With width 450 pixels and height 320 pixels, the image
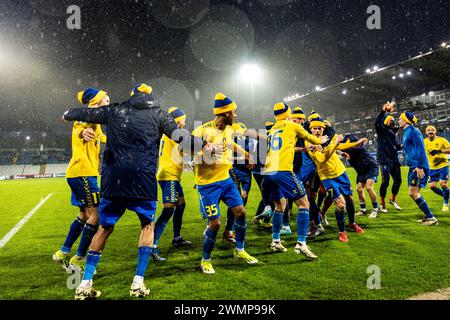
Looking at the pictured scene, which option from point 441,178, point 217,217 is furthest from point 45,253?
point 441,178

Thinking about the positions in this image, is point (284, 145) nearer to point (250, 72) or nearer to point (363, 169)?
point (363, 169)

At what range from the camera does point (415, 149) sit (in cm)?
684

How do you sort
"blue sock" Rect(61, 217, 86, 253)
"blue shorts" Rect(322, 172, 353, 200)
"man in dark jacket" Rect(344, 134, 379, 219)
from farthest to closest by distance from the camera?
"man in dark jacket" Rect(344, 134, 379, 219) → "blue shorts" Rect(322, 172, 353, 200) → "blue sock" Rect(61, 217, 86, 253)

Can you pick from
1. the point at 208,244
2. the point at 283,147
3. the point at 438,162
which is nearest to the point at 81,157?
the point at 208,244

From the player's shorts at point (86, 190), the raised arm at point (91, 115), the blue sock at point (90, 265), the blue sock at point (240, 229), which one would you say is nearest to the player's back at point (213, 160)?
the blue sock at point (240, 229)

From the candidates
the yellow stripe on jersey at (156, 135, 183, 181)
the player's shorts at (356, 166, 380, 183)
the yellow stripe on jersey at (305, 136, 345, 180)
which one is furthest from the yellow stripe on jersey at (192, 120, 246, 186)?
the player's shorts at (356, 166, 380, 183)

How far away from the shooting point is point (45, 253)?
5.23 meters

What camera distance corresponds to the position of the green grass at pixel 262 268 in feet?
11.1

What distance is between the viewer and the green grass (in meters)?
3.38

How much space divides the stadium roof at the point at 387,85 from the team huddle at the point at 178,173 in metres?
31.2

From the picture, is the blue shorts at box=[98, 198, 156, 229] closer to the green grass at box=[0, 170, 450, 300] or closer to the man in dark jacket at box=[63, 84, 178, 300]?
the man in dark jacket at box=[63, 84, 178, 300]

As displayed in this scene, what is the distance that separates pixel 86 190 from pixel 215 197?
1.77m

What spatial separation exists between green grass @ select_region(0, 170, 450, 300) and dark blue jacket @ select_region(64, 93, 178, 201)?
3.71 feet

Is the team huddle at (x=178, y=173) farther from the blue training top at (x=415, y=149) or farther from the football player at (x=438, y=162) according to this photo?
the football player at (x=438, y=162)
